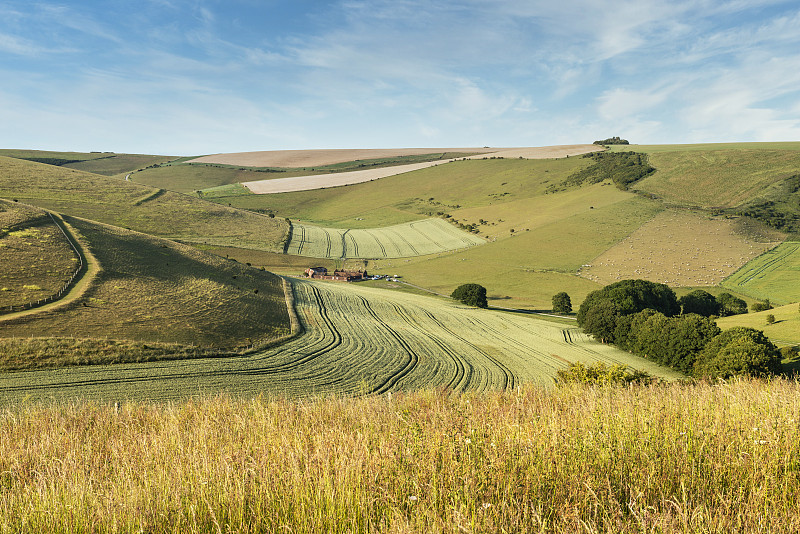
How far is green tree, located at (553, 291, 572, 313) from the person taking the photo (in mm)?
83250

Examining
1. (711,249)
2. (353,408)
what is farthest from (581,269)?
(353,408)

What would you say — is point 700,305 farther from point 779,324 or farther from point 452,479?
point 452,479

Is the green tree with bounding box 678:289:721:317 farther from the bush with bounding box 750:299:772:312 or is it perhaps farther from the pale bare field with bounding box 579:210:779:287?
the pale bare field with bounding box 579:210:779:287

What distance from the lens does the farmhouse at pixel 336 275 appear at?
101750mm

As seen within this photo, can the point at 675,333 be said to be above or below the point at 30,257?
below

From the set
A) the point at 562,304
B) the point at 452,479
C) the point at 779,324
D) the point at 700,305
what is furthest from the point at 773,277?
the point at 452,479

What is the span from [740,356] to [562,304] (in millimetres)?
43418

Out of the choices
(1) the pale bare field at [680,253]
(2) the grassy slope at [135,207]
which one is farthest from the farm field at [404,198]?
(1) the pale bare field at [680,253]

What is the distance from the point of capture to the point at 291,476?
558cm

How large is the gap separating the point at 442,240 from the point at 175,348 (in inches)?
4019

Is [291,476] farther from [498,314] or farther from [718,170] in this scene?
[718,170]

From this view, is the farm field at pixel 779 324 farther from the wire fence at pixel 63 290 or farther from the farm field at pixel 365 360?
the wire fence at pixel 63 290

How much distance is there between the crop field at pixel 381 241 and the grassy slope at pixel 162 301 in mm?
52985

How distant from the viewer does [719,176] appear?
15050 centimetres
